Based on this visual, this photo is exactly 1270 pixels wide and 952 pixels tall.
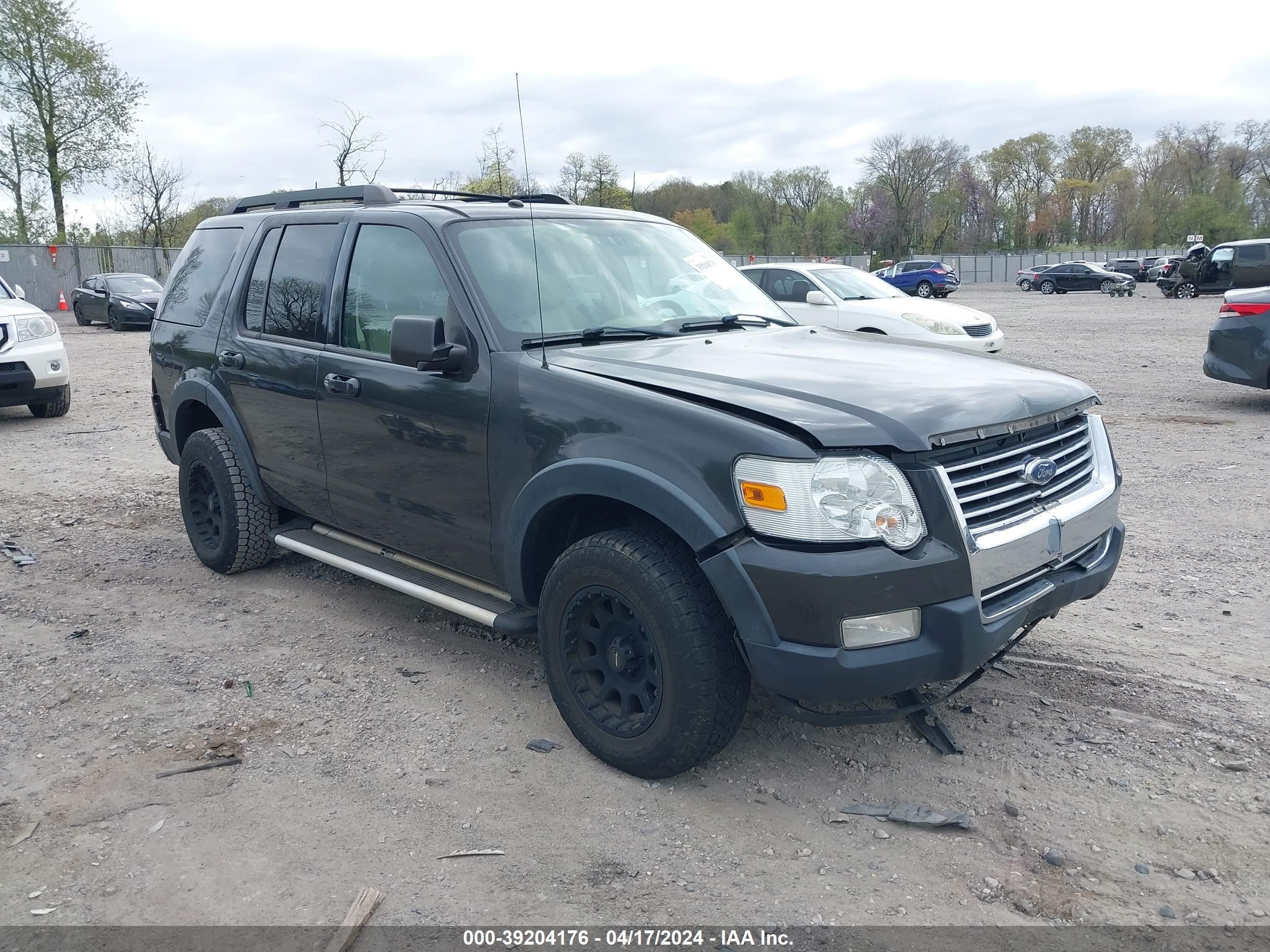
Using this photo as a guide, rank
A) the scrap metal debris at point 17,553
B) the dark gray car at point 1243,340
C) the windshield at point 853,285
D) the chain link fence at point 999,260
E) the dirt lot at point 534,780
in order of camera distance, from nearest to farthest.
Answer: the dirt lot at point 534,780 < the scrap metal debris at point 17,553 < the dark gray car at point 1243,340 < the windshield at point 853,285 < the chain link fence at point 999,260

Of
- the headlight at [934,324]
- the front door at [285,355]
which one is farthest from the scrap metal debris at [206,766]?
the headlight at [934,324]

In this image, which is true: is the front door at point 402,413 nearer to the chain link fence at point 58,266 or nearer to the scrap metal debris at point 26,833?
the scrap metal debris at point 26,833

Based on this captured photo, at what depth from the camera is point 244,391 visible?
512 centimetres

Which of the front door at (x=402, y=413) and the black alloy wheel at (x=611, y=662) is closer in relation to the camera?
the black alloy wheel at (x=611, y=662)

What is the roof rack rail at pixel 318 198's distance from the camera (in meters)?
4.75

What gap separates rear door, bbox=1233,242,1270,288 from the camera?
77.7 feet

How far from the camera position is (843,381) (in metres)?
3.31

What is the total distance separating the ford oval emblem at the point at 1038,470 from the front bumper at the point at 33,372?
10413 mm

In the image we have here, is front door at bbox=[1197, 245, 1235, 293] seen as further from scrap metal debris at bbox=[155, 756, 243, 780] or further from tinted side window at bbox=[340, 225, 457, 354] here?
scrap metal debris at bbox=[155, 756, 243, 780]

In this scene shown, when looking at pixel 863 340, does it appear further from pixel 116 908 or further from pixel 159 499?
pixel 159 499

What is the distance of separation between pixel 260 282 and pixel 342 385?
3.69 ft

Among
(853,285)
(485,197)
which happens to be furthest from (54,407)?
(853,285)

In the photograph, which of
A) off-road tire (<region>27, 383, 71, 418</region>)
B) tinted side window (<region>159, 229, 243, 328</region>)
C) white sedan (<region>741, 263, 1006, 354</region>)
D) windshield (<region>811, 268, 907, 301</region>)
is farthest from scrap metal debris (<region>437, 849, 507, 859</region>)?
windshield (<region>811, 268, 907, 301</region>)

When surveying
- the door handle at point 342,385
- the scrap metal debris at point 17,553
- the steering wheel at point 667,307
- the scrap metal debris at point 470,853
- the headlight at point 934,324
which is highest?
the steering wheel at point 667,307
